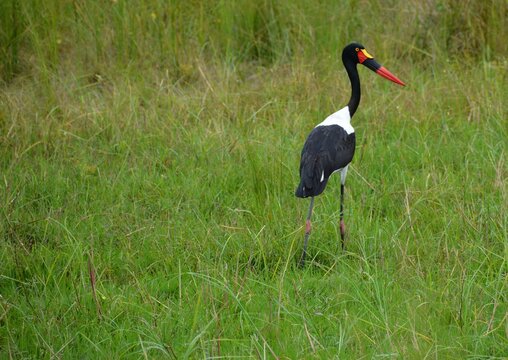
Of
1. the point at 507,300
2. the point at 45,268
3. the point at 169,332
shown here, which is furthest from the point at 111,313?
the point at 507,300

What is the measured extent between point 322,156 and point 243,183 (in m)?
0.75

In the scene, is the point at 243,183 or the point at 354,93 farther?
the point at 243,183

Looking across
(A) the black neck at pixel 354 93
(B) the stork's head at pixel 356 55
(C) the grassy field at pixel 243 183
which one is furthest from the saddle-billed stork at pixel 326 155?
(C) the grassy field at pixel 243 183

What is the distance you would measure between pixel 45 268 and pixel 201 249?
0.71 meters

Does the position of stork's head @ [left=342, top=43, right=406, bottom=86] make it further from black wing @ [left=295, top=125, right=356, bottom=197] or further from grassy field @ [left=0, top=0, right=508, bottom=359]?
grassy field @ [left=0, top=0, right=508, bottom=359]

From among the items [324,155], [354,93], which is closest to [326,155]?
[324,155]

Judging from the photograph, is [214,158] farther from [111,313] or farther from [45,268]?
[111,313]

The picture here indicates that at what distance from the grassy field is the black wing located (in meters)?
→ 0.26

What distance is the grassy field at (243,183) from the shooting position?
3404 millimetres

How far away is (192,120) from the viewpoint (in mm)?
5793

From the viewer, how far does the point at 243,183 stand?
4.84 m

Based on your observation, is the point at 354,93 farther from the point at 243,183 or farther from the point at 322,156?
the point at 243,183

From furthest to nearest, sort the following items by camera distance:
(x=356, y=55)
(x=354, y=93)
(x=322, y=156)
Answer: (x=356, y=55), (x=354, y=93), (x=322, y=156)

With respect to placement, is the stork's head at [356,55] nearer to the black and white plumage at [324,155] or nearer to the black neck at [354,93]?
the black neck at [354,93]
